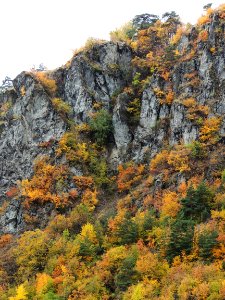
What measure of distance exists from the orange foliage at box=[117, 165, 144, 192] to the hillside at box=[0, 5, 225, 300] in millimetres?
184

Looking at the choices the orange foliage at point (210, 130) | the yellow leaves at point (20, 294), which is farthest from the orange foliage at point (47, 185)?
the orange foliage at point (210, 130)

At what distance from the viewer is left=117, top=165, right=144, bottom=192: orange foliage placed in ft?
194

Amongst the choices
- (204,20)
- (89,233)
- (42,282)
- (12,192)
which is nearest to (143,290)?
(42,282)

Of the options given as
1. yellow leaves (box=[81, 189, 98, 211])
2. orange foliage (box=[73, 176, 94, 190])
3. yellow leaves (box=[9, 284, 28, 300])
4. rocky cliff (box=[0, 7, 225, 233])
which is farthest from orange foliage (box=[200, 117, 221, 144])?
yellow leaves (box=[9, 284, 28, 300])

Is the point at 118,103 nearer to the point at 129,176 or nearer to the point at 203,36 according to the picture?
the point at 129,176

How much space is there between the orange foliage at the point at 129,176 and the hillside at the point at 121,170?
7.2 inches

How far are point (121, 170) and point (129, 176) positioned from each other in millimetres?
2362

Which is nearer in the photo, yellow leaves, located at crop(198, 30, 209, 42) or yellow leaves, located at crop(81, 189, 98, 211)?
yellow leaves, located at crop(81, 189, 98, 211)

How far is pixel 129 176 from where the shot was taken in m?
60.6

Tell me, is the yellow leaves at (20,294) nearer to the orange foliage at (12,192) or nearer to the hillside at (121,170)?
the hillside at (121,170)

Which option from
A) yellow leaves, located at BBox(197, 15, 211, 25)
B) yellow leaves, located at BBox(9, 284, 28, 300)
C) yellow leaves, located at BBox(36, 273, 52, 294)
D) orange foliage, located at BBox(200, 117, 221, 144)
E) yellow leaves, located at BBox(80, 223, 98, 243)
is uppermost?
yellow leaves, located at BBox(197, 15, 211, 25)

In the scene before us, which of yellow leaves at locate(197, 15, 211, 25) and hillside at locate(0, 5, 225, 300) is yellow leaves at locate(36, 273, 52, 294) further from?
yellow leaves at locate(197, 15, 211, 25)

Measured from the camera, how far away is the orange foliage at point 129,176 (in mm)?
59156

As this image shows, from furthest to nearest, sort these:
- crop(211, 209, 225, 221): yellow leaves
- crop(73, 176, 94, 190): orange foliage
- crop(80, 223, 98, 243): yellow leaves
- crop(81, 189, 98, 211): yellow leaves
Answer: crop(73, 176, 94, 190): orange foliage < crop(81, 189, 98, 211): yellow leaves < crop(80, 223, 98, 243): yellow leaves < crop(211, 209, 225, 221): yellow leaves
